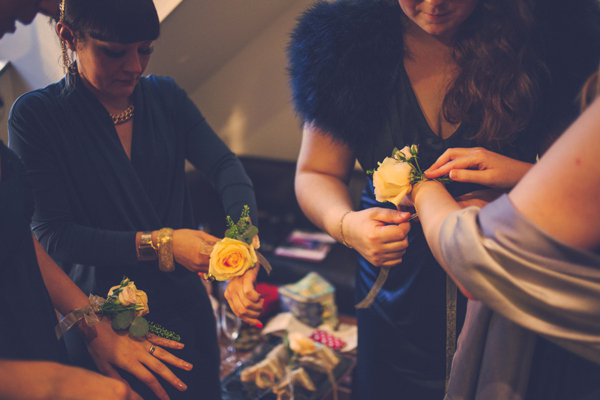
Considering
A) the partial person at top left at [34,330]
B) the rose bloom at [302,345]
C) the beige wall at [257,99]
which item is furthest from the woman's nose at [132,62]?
the beige wall at [257,99]

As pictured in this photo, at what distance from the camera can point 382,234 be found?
41.3 inches

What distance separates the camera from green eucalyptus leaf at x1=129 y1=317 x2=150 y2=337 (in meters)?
1.01

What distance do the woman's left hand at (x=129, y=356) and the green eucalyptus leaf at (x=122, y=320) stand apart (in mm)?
19

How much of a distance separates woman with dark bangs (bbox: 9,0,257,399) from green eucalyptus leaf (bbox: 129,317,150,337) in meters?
0.05

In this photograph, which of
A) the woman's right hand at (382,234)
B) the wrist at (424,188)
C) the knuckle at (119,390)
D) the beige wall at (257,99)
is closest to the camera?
the knuckle at (119,390)

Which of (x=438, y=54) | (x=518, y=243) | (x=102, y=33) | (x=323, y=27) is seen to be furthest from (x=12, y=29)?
(x=438, y=54)

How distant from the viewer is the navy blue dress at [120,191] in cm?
113

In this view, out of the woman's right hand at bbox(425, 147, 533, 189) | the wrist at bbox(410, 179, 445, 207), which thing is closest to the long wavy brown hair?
the woman's right hand at bbox(425, 147, 533, 189)

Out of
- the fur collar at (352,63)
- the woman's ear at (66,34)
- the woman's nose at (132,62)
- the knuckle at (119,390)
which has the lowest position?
the knuckle at (119,390)

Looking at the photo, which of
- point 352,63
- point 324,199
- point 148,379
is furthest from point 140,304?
point 352,63

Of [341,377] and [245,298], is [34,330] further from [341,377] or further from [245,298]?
[341,377]

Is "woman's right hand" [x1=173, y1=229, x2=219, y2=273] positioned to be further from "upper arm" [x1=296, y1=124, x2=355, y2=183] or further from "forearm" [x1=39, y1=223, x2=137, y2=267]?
"upper arm" [x1=296, y1=124, x2=355, y2=183]

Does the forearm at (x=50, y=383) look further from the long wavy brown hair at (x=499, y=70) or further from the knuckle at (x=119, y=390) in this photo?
the long wavy brown hair at (x=499, y=70)

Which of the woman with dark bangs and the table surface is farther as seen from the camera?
the table surface
